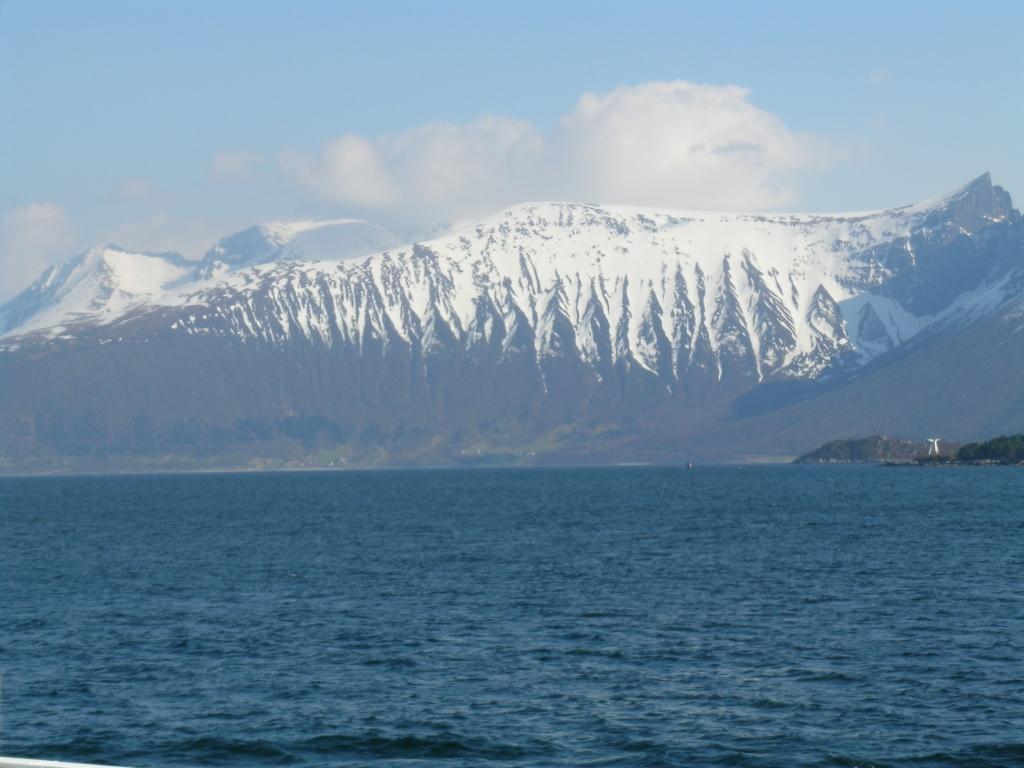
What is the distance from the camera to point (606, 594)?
9231 centimetres

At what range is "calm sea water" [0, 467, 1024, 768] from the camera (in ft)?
177

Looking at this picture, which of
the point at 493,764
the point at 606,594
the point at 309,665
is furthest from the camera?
the point at 606,594

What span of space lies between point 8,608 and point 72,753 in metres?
37.5

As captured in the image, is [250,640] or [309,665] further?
[250,640]

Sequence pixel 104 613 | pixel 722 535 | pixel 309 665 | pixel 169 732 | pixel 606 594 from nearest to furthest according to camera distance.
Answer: pixel 169 732 < pixel 309 665 < pixel 104 613 < pixel 606 594 < pixel 722 535

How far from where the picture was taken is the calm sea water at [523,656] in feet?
177

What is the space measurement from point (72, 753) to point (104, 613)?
32730mm

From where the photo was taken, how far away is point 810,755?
5181 cm

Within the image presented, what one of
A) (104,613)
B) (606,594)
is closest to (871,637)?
(606,594)

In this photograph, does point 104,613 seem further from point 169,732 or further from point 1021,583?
point 1021,583

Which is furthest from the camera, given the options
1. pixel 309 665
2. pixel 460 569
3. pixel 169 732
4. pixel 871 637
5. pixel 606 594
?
pixel 460 569

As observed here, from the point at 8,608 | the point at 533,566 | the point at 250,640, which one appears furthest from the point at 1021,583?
the point at 8,608

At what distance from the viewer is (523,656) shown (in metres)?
69.6

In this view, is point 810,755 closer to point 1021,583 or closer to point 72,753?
point 72,753
